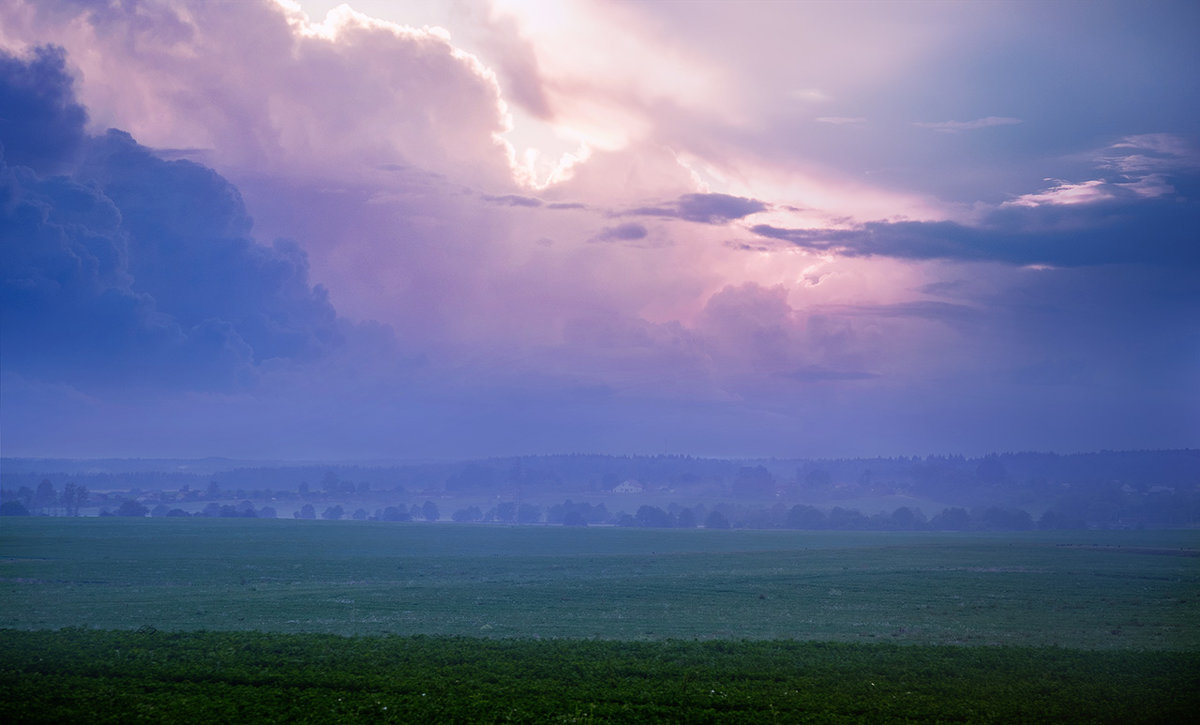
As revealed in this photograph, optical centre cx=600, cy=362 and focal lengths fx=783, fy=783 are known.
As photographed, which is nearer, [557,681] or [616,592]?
[557,681]

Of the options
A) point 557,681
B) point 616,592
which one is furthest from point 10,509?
point 557,681

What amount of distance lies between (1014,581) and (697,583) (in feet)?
84.5

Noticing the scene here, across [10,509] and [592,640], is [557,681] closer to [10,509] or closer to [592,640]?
[592,640]

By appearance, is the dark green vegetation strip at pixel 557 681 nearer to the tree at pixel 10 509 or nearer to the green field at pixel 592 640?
the green field at pixel 592 640

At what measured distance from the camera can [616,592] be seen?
2158 inches

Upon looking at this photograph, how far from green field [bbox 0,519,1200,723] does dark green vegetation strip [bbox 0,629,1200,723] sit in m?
0.10

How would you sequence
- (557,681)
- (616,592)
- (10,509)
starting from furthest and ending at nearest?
(10,509), (616,592), (557,681)

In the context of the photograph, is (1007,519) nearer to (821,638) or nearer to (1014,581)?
(1014,581)

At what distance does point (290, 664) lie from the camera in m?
23.3

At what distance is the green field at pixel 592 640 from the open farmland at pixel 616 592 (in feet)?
1.24

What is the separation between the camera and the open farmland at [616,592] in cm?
3691

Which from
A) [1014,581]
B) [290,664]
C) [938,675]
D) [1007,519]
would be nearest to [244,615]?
[290,664]

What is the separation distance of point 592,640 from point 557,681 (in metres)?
8.60

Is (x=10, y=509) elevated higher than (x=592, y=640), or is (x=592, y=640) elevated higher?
(x=592, y=640)
